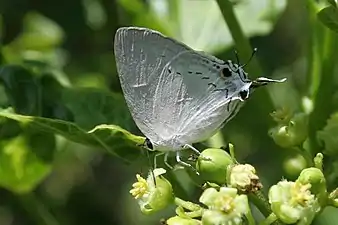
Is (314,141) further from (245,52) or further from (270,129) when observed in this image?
(245,52)

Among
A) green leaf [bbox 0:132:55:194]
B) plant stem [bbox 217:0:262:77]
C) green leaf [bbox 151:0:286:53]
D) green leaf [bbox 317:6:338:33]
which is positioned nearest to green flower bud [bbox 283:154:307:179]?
plant stem [bbox 217:0:262:77]

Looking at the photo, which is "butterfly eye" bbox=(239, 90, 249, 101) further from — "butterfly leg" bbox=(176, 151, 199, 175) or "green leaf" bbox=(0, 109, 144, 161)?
"green leaf" bbox=(0, 109, 144, 161)

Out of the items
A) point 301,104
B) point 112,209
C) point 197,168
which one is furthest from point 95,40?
point 197,168

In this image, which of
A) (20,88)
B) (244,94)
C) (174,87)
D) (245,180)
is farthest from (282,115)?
(20,88)

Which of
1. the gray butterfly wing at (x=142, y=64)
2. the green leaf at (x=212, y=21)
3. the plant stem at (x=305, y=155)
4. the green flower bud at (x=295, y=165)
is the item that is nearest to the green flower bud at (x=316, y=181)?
the plant stem at (x=305, y=155)

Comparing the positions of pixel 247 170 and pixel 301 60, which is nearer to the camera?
pixel 247 170
